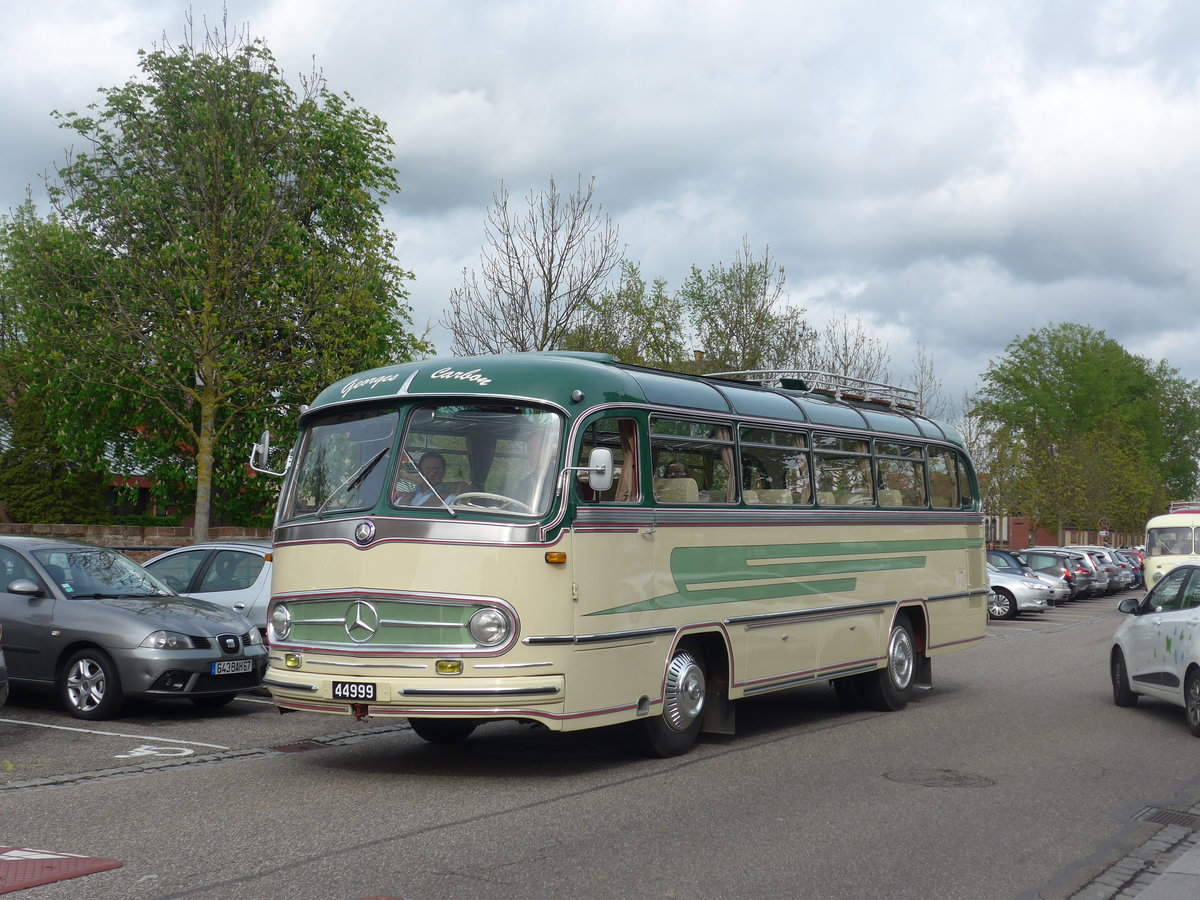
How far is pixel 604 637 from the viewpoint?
9.26 meters

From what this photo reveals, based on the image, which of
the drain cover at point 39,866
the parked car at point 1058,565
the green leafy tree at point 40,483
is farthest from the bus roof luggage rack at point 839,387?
the green leafy tree at point 40,483

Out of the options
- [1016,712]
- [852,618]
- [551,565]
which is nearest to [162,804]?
[551,565]

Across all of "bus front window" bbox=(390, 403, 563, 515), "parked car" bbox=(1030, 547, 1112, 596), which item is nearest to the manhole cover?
"bus front window" bbox=(390, 403, 563, 515)

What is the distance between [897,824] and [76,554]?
28.7 ft

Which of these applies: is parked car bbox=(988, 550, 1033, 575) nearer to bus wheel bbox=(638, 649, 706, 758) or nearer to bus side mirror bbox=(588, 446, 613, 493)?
bus wheel bbox=(638, 649, 706, 758)

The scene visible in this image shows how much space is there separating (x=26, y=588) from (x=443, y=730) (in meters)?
4.20

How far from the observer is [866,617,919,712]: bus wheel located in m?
13.7

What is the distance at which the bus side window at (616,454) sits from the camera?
368 inches

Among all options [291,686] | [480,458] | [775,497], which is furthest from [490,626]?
[775,497]

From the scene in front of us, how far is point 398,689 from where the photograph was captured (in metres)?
8.68

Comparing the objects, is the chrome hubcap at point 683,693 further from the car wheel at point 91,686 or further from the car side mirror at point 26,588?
the car side mirror at point 26,588

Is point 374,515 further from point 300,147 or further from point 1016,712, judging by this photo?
point 300,147

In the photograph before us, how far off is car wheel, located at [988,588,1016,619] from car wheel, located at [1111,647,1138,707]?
18.8 m

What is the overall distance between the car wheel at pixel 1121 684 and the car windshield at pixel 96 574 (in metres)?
9.85
